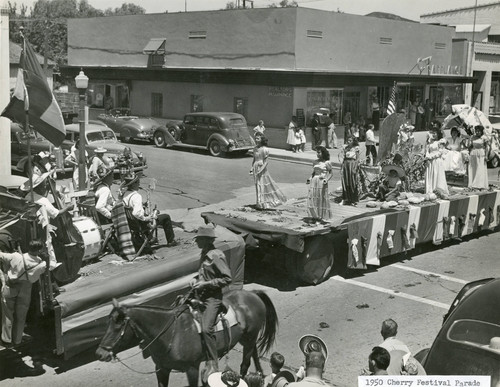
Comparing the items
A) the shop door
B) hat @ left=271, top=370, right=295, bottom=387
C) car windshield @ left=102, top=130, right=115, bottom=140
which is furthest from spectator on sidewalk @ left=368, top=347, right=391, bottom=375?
the shop door

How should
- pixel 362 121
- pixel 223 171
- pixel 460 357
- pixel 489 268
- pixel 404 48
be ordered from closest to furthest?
pixel 460 357 → pixel 489 268 → pixel 223 171 → pixel 362 121 → pixel 404 48

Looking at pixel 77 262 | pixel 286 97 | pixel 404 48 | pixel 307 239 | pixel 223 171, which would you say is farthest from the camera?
pixel 404 48

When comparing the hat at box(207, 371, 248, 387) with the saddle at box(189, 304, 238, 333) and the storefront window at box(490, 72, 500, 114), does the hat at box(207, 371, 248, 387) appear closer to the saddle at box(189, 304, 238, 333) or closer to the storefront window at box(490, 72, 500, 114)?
the saddle at box(189, 304, 238, 333)

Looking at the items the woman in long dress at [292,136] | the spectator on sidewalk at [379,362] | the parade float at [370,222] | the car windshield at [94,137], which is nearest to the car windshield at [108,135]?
the car windshield at [94,137]

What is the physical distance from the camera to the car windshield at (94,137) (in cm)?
2560

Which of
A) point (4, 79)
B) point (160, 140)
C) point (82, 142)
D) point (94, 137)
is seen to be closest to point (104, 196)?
point (4, 79)

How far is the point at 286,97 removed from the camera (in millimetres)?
32062

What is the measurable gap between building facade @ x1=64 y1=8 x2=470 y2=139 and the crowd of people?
2512cm

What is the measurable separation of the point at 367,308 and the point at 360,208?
11.8 ft

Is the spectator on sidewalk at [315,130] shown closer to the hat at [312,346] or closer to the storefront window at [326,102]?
the storefront window at [326,102]

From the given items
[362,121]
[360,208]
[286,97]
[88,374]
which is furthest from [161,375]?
[362,121]

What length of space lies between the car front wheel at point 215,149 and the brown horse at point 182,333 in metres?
20.5

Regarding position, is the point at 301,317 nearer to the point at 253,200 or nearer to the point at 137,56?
the point at 253,200

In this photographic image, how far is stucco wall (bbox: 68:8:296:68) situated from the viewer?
33.4m
